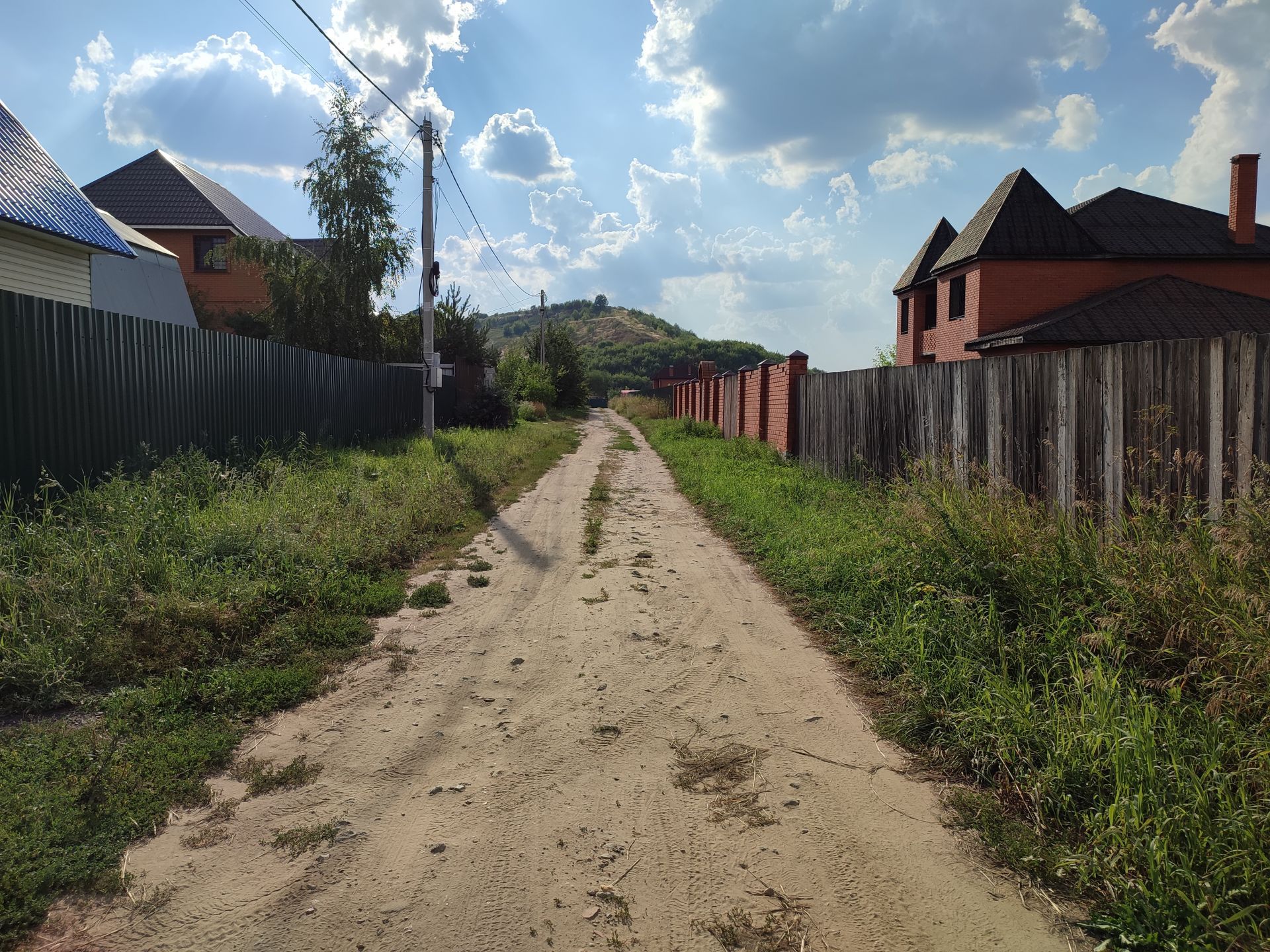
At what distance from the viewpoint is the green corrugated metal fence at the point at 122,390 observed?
6.13 metres

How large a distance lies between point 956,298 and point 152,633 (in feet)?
80.9

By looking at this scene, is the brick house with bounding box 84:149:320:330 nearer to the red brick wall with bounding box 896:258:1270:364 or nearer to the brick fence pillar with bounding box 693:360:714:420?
the brick fence pillar with bounding box 693:360:714:420

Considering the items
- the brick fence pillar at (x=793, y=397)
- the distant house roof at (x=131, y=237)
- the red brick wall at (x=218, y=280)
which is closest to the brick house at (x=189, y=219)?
the red brick wall at (x=218, y=280)

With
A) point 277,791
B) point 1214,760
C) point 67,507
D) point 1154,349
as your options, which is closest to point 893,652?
point 1214,760

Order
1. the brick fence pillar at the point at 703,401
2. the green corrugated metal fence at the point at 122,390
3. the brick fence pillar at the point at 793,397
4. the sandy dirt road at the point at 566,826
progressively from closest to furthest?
1. the sandy dirt road at the point at 566,826
2. the green corrugated metal fence at the point at 122,390
3. the brick fence pillar at the point at 793,397
4. the brick fence pillar at the point at 703,401

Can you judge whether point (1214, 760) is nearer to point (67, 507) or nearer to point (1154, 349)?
point (1154, 349)

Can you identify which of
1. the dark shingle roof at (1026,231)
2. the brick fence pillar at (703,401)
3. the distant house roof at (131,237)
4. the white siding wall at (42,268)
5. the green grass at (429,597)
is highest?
the dark shingle roof at (1026,231)

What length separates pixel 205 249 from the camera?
27.8m

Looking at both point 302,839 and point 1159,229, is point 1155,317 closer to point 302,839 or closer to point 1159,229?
point 1159,229

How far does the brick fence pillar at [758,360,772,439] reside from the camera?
16.1 meters

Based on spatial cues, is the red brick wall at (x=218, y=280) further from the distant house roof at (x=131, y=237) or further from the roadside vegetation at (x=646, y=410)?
the roadside vegetation at (x=646, y=410)

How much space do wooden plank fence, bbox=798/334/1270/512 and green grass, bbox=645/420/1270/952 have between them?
0.32 meters

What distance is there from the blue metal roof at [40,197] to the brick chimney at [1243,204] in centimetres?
2749

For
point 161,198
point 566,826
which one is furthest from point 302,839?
point 161,198
